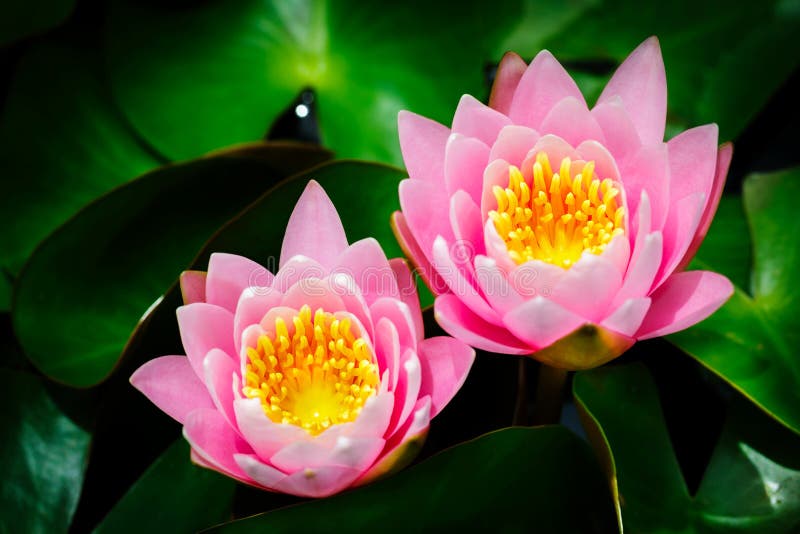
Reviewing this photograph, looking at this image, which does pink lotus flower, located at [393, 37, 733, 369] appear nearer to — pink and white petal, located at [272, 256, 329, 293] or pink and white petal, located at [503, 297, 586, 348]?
pink and white petal, located at [503, 297, 586, 348]

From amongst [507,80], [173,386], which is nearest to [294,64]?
[507,80]

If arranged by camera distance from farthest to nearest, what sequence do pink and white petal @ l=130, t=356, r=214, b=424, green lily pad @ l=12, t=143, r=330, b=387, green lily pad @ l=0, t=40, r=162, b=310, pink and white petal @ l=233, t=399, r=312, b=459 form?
green lily pad @ l=0, t=40, r=162, b=310, green lily pad @ l=12, t=143, r=330, b=387, pink and white petal @ l=130, t=356, r=214, b=424, pink and white petal @ l=233, t=399, r=312, b=459

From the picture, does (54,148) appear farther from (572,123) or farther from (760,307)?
(760,307)

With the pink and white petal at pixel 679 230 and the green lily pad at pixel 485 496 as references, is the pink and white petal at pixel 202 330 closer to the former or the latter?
the green lily pad at pixel 485 496

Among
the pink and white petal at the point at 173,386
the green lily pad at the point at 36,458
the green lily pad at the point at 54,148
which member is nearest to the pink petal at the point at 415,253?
the pink and white petal at the point at 173,386

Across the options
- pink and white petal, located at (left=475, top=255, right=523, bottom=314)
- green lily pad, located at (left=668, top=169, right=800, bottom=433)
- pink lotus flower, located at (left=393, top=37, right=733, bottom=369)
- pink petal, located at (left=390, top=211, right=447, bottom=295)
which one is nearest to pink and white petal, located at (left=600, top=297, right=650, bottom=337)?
pink lotus flower, located at (left=393, top=37, right=733, bottom=369)

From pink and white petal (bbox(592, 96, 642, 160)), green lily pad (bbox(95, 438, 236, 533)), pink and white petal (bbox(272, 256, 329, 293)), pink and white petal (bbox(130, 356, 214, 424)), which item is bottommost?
green lily pad (bbox(95, 438, 236, 533))
